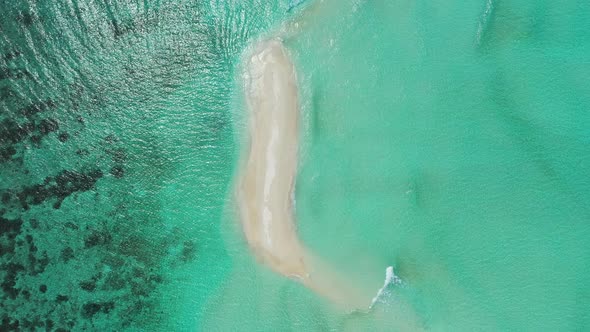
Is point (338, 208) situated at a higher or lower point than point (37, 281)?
higher

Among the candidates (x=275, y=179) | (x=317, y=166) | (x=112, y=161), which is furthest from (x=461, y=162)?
(x=112, y=161)

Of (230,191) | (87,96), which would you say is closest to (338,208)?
(230,191)

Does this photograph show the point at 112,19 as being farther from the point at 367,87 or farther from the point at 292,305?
the point at 292,305

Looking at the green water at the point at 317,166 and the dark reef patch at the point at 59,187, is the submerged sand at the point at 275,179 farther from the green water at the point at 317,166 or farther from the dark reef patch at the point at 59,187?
the dark reef patch at the point at 59,187

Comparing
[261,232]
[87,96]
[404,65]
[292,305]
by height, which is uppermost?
[404,65]

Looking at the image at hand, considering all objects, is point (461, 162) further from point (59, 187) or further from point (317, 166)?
point (59, 187)

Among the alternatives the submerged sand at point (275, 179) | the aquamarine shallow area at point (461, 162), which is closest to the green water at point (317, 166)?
the aquamarine shallow area at point (461, 162)
